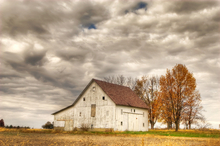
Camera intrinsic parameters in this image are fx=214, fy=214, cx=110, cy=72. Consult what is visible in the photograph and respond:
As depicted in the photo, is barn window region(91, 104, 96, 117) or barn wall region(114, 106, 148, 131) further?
barn window region(91, 104, 96, 117)

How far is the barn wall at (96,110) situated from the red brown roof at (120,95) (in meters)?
0.72

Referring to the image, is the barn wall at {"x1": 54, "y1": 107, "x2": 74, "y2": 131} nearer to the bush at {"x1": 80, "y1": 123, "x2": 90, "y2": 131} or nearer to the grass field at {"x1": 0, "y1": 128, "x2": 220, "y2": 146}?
the bush at {"x1": 80, "y1": 123, "x2": 90, "y2": 131}

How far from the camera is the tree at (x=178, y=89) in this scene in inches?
1485

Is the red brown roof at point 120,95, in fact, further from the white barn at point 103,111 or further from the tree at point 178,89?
the tree at point 178,89

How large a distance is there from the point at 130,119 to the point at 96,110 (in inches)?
242

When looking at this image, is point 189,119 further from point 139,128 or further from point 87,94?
point 87,94

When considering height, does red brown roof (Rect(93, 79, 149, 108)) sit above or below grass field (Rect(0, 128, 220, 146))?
above

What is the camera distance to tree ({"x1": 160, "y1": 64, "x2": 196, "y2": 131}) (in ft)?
124

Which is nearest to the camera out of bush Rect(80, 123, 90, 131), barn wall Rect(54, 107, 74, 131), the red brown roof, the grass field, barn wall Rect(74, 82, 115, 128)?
the grass field

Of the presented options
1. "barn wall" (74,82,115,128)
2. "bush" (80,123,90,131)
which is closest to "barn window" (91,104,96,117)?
"barn wall" (74,82,115,128)

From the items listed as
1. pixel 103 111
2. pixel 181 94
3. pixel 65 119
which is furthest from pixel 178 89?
pixel 65 119

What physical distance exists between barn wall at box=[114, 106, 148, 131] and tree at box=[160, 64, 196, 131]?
5.03m

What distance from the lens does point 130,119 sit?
37.3m

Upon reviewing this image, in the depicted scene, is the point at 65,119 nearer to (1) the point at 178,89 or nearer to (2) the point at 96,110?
(2) the point at 96,110
